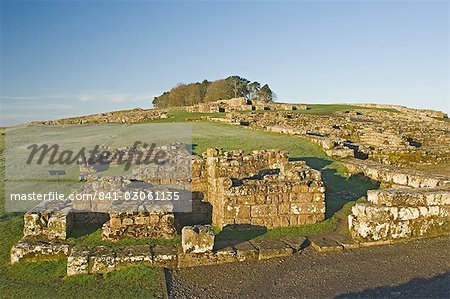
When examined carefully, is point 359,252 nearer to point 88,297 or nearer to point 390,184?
point 88,297

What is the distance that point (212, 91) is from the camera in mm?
80375

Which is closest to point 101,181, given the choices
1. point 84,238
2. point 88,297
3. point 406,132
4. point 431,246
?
point 84,238

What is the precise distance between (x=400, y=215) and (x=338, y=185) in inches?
219

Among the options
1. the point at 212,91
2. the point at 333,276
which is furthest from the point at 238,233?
the point at 212,91

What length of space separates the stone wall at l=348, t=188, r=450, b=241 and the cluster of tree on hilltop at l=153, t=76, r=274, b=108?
6815 cm

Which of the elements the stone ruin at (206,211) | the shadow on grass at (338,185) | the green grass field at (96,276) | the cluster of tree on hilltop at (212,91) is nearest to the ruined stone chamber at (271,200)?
the stone ruin at (206,211)

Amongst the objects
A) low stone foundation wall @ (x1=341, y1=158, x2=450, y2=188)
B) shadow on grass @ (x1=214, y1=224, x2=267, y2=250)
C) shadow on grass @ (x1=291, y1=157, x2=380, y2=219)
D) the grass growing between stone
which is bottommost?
the grass growing between stone

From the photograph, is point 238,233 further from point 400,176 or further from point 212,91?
point 212,91

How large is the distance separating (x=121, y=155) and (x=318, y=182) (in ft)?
37.2

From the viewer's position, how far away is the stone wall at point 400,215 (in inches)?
352

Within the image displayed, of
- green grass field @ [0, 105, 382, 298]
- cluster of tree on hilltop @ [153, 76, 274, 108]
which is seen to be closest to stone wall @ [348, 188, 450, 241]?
green grass field @ [0, 105, 382, 298]

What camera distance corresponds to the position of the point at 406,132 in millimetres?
28391

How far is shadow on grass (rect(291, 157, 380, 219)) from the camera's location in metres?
12.3

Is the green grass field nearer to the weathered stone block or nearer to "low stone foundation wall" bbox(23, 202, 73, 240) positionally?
the weathered stone block
